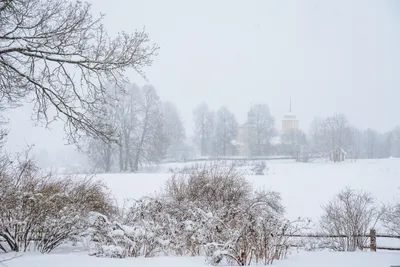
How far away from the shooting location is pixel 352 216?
13.3 meters

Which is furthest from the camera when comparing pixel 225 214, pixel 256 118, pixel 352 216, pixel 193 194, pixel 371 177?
pixel 256 118

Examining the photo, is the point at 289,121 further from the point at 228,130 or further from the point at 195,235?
the point at 195,235

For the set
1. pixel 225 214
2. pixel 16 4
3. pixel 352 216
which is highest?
pixel 16 4

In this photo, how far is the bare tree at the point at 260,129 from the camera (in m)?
51.5

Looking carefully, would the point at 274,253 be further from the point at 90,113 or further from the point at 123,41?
the point at 123,41

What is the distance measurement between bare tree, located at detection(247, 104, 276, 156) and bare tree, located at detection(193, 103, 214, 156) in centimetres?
666

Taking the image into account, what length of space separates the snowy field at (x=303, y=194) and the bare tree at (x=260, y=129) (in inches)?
724

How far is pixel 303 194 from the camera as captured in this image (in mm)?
20031

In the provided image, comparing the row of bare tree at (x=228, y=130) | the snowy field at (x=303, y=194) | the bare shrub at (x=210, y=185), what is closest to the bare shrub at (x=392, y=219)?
the snowy field at (x=303, y=194)

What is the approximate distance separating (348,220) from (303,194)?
6.75 meters

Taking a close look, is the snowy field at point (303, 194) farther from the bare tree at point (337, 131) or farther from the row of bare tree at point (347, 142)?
the row of bare tree at point (347, 142)

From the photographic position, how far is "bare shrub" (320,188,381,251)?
12.6 metres

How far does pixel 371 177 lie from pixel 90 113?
72.0ft

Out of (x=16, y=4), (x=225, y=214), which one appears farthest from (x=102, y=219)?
(x=16, y=4)
